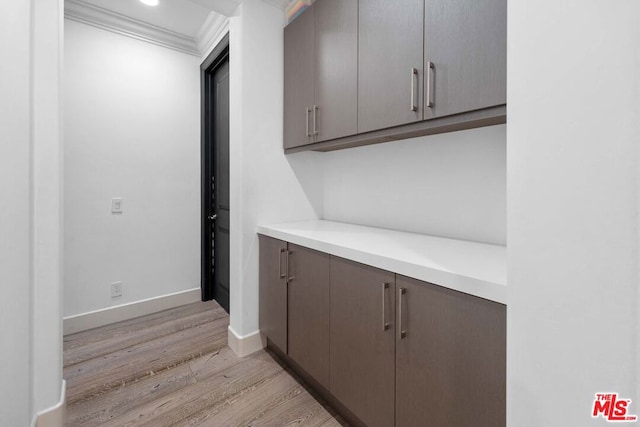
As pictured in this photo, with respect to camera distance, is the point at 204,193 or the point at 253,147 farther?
the point at 204,193

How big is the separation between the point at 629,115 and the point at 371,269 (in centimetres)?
87

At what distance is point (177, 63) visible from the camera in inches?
109

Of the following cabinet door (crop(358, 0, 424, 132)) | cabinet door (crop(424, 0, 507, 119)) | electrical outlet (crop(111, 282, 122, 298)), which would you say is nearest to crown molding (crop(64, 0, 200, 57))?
cabinet door (crop(358, 0, 424, 132))

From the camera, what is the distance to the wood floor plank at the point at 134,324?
2240 millimetres

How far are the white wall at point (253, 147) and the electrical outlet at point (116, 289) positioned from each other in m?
1.21

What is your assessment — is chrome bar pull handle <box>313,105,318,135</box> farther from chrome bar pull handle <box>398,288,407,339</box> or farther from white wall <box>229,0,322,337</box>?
chrome bar pull handle <box>398,288,407,339</box>

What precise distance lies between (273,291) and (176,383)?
77 centimetres

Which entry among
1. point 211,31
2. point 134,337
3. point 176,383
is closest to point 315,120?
point 211,31

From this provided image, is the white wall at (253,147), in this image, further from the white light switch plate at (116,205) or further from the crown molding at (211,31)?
the white light switch plate at (116,205)

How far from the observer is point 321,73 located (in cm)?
177

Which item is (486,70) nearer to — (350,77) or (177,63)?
(350,77)

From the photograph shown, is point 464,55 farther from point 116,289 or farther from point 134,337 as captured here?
point 116,289

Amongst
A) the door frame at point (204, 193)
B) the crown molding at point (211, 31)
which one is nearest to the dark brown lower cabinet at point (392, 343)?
the door frame at point (204, 193)

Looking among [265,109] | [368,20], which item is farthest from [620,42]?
[265,109]
